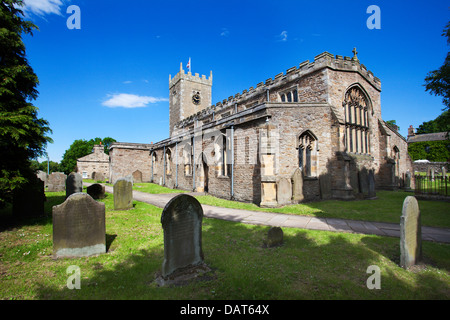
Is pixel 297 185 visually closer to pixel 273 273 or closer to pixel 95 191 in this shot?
pixel 273 273

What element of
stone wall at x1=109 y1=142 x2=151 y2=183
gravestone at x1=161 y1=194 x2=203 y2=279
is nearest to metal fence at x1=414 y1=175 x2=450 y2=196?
gravestone at x1=161 y1=194 x2=203 y2=279

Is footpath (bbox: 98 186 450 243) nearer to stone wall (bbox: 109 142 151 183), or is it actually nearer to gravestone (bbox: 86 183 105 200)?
gravestone (bbox: 86 183 105 200)

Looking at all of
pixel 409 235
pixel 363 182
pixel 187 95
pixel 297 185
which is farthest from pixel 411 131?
pixel 409 235

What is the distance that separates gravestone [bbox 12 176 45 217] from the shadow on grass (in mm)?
4718

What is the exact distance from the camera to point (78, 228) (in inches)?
197

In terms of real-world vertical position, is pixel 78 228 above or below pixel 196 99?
below

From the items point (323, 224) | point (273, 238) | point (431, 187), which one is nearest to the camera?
point (273, 238)

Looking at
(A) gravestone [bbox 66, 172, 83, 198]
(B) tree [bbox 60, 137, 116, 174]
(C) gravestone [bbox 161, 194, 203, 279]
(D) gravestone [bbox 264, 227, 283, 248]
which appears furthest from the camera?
(B) tree [bbox 60, 137, 116, 174]

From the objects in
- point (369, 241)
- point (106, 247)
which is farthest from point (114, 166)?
point (369, 241)

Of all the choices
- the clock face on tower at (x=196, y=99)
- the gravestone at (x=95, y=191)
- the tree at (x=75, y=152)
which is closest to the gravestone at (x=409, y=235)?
the gravestone at (x=95, y=191)

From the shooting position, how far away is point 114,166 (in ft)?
86.4

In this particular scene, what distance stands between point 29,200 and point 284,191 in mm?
10727

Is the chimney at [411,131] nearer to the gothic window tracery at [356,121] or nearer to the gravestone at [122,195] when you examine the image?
the gothic window tracery at [356,121]

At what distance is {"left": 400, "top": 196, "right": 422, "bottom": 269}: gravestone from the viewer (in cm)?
433
